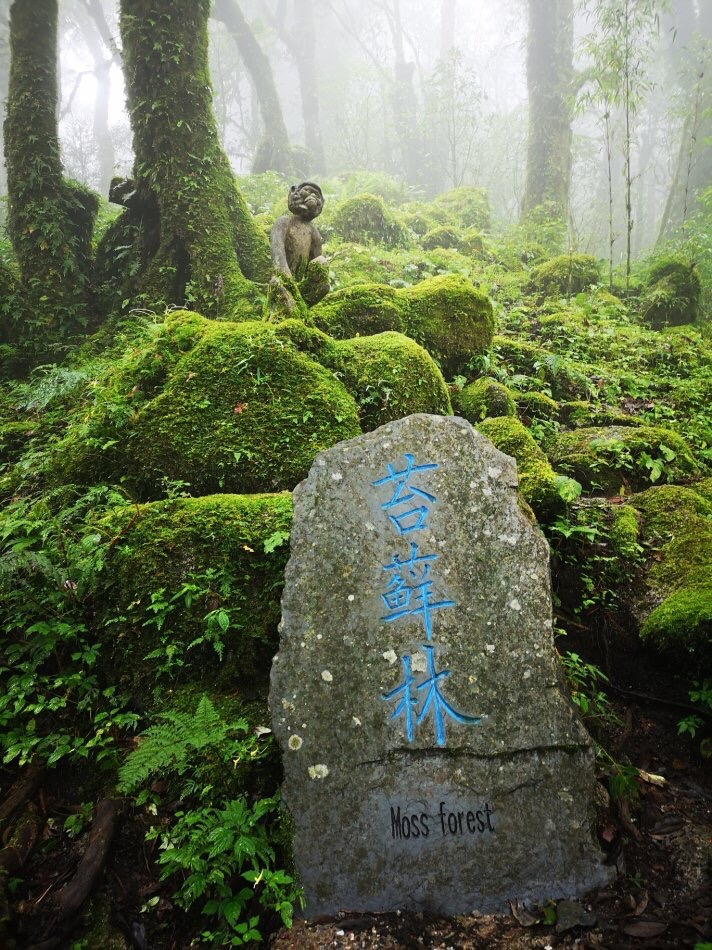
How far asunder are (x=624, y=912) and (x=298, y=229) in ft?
19.9

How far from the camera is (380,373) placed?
4660mm

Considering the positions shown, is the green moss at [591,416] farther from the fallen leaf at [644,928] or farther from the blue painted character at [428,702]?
the fallen leaf at [644,928]

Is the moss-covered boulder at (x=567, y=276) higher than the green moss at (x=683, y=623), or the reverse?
the moss-covered boulder at (x=567, y=276)

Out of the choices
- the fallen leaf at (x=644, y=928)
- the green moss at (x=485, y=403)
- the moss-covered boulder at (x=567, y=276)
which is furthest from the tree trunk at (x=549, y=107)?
the fallen leaf at (x=644, y=928)

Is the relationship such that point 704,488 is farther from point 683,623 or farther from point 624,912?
point 624,912

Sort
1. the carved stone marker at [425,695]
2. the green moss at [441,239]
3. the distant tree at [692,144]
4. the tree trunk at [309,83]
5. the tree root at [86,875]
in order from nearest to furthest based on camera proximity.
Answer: the tree root at [86,875], the carved stone marker at [425,695], the green moss at [441,239], the distant tree at [692,144], the tree trunk at [309,83]

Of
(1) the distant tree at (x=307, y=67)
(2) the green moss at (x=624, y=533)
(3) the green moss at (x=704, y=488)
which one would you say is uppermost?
(1) the distant tree at (x=307, y=67)

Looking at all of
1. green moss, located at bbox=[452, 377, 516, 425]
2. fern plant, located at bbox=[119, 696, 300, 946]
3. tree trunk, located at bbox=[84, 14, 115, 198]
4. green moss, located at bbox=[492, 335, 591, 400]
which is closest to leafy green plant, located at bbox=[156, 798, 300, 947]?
fern plant, located at bbox=[119, 696, 300, 946]

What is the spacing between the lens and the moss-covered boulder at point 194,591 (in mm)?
3078

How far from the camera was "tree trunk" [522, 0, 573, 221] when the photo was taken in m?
14.2

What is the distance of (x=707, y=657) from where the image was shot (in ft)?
9.53

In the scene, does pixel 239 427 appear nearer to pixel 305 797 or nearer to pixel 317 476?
pixel 317 476

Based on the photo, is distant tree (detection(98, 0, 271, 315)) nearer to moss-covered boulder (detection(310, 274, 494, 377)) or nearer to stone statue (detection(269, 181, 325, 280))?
stone statue (detection(269, 181, 325, 280))

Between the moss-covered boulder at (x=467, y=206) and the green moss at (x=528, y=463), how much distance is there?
1144 centimetres
